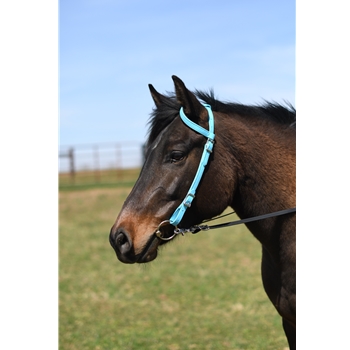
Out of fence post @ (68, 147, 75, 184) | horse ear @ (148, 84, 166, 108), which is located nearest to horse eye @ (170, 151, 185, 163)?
horse ear @ (148, 84, 166, 108)

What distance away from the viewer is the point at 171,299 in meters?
6.65

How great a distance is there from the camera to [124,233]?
2438 mm

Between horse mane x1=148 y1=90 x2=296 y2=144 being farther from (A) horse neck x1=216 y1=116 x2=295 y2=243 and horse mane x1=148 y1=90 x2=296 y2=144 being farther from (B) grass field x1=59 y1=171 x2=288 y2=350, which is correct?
(B) grass field x1=59 y1=171 x2=288 y2=350

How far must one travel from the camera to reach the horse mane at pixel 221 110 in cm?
265

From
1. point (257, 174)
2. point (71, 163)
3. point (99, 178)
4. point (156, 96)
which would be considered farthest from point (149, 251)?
point (99, 178)

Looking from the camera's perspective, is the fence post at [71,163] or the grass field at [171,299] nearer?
the grass field at [171,299]

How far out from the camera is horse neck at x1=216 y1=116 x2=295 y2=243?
2.65 meters

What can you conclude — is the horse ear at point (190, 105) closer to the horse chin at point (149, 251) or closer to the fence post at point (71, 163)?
the horse chin at point (149, 251)

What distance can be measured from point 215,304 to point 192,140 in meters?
4.26

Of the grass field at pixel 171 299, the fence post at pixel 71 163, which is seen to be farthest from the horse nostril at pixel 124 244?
the fence post at pixel 71 163

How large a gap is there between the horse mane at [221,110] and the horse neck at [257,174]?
114 millimetres
